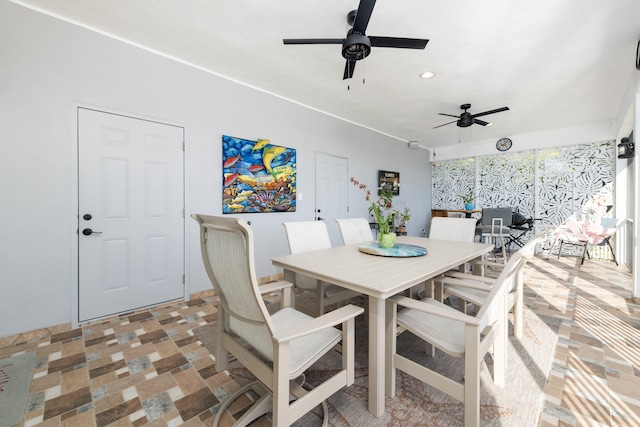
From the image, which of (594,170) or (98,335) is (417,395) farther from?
(594,170)

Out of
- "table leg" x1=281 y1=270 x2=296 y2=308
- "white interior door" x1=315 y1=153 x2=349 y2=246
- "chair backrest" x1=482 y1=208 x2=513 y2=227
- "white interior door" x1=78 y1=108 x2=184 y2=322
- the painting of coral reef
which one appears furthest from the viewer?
"chair backrest" x1=482 y1=208 x2=513 y2=227

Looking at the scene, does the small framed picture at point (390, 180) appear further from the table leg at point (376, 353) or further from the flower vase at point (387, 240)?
the table leg at point (376, 353)

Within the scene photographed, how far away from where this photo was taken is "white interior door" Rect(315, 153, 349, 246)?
15.0 feet

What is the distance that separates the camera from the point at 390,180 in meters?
6.09

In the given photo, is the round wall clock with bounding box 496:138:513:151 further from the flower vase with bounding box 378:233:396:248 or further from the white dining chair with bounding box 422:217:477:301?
the flower vase with bounding box 378:233:396:248

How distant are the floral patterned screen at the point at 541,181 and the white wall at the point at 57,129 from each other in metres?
6.40

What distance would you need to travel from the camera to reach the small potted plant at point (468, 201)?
6523mm

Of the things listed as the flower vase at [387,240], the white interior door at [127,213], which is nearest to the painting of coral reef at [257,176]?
the white interior door at [127,213]

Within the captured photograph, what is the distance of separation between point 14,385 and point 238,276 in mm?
1859

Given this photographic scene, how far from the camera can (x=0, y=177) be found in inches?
82.0

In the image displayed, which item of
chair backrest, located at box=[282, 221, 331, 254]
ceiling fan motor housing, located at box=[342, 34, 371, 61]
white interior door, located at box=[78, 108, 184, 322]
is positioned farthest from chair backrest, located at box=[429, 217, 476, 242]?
white interior door, located at box=[78, 108, 184, 322]

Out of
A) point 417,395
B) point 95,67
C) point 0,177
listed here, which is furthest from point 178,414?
point 95,67

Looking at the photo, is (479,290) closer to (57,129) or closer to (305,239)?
(305,239)

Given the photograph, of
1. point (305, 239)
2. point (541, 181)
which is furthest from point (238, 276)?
point (541, 181)
